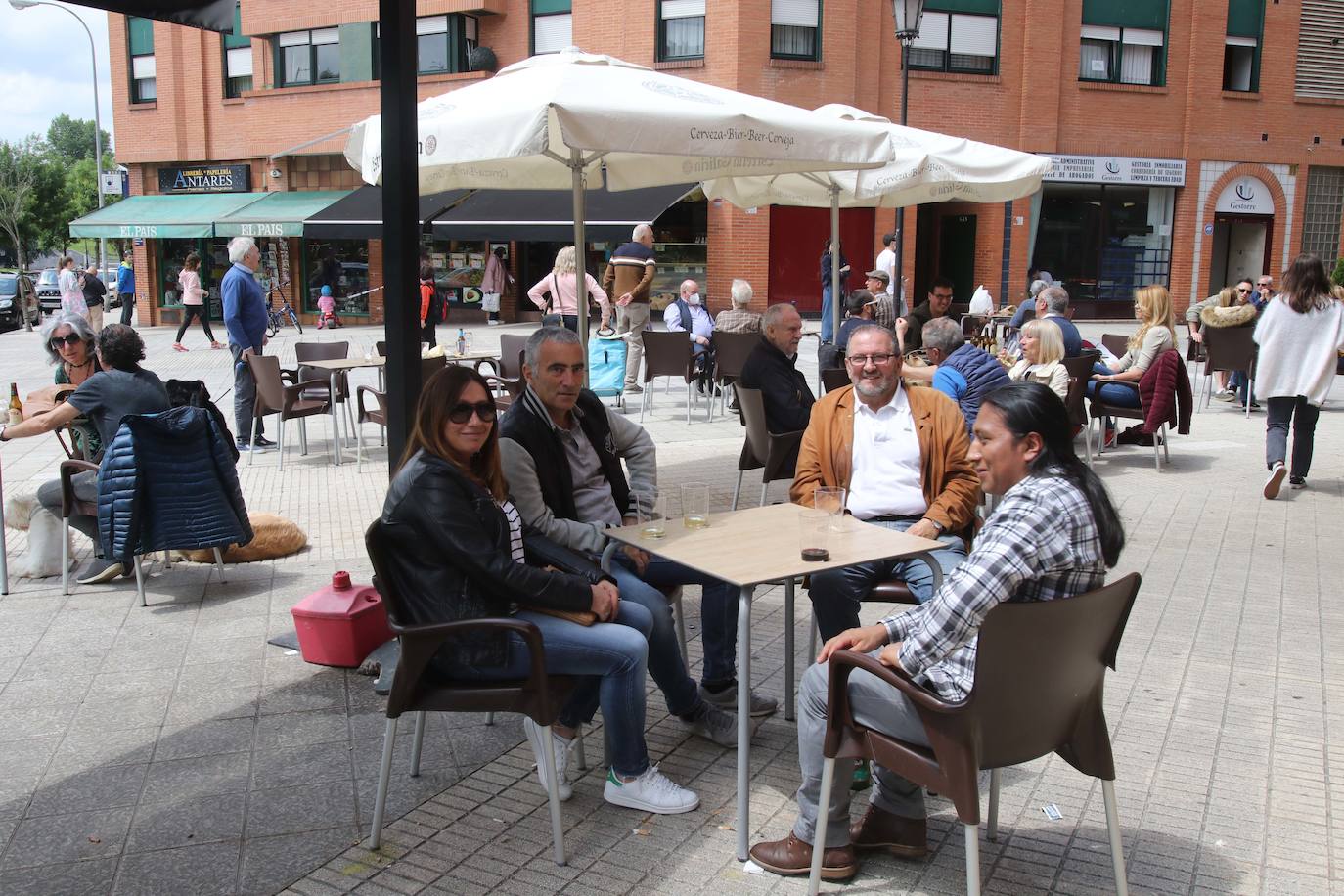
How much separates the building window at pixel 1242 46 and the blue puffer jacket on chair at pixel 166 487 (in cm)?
2712

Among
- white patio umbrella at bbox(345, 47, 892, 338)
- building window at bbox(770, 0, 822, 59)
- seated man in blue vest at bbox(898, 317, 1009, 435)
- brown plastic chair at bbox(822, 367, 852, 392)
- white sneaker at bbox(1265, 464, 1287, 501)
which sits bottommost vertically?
white sneaker at bbox(1265, 464, 1287, 501)

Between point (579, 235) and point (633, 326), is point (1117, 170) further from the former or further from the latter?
point (579, 235)

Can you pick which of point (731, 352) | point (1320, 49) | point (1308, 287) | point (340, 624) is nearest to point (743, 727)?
point (340, 624)

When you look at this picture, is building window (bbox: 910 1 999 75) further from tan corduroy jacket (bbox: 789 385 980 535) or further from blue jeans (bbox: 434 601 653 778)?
blue jeans (bbox: 434 601 653 778)

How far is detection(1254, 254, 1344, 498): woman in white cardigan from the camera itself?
8.09 meters

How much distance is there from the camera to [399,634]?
3.21 meters

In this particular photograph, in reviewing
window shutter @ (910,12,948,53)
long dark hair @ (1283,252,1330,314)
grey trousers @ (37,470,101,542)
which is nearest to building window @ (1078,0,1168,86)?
window shutter @ (910,12,948,53)

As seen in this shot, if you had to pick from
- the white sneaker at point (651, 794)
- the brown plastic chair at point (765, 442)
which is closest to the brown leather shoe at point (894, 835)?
the white sneaker at point (651, 794)

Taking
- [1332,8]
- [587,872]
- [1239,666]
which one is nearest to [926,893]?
[587,872]

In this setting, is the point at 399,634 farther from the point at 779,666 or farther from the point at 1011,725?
the point at 779,666

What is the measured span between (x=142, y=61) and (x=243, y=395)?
78.5ft

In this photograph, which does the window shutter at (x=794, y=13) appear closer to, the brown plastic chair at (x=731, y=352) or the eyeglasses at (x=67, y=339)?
the brown plastic chair at (x=731, y=352)

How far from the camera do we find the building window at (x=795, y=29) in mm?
23422

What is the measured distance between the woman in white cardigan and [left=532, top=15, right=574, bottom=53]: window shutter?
64.5 feet
